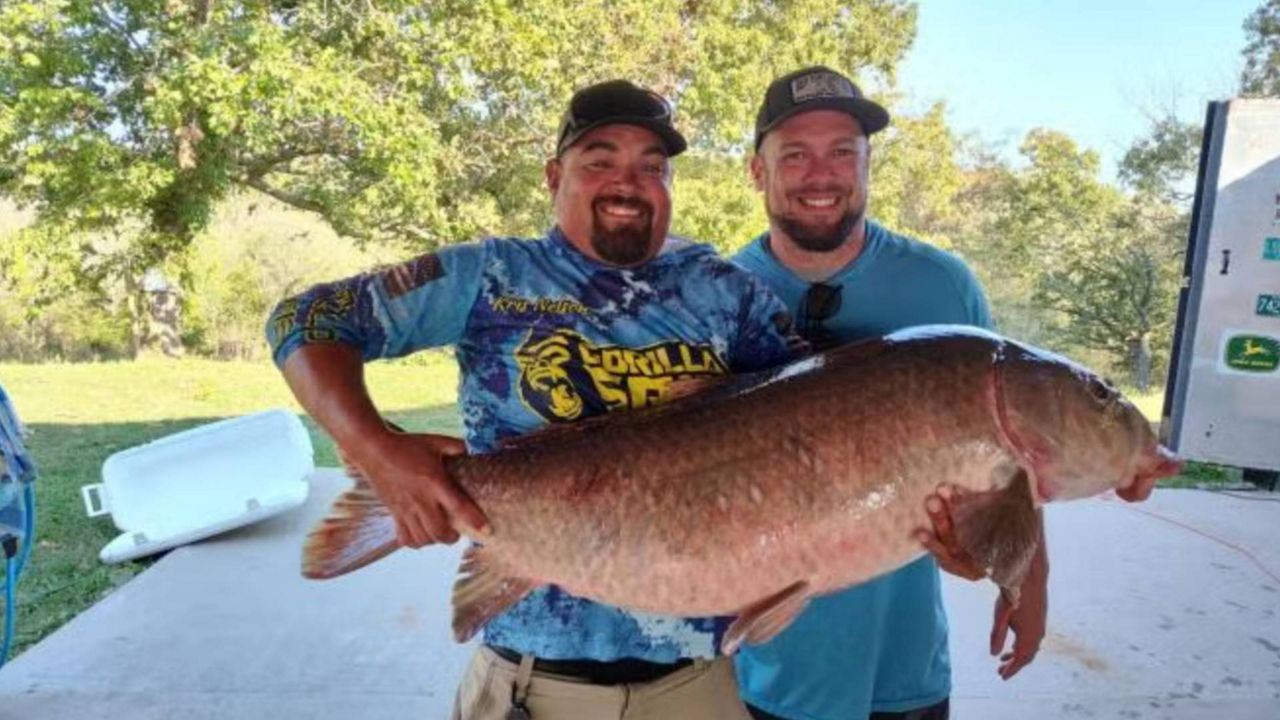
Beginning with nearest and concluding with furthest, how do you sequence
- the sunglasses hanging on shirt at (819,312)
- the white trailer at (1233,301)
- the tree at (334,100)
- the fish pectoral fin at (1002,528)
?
1. the fish pectoral fin at (1002,528)
2. the sunglasses hanging on shirt at (819,312)
3. the white trailer at (1233,301)
4. the tree at (334,100)

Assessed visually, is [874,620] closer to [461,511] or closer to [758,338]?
[758,338]

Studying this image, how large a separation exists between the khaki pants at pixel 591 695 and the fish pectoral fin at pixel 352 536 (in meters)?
0.35

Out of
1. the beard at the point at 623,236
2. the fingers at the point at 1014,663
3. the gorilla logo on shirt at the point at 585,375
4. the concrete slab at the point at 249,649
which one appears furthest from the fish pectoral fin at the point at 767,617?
the concrete slab at the point at 249,649

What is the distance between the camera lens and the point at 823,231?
2348 mm

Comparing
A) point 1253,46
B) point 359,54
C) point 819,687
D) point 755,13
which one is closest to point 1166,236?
point 1253,46

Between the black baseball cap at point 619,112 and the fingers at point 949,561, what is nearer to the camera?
the fingers at point 949,561

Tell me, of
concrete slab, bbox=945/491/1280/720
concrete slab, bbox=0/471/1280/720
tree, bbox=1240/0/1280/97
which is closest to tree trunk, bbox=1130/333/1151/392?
tree, bbox=1240/0/1280/97

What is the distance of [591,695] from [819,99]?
1.45 metres

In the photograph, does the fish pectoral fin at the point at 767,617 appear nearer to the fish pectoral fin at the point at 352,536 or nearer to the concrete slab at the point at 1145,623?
the fish pectoral fin at the point at 352,536

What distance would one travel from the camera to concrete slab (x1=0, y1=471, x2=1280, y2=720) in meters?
3.89

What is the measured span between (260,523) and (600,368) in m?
4.76

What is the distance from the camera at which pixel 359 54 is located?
12781mm

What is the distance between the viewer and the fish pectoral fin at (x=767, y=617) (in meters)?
1.78

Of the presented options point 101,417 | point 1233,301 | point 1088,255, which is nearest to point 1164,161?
point 1088,255
